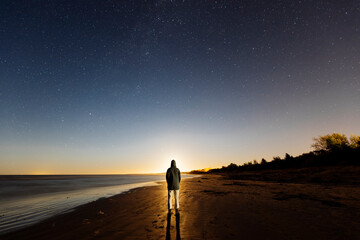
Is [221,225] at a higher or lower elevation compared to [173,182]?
lower

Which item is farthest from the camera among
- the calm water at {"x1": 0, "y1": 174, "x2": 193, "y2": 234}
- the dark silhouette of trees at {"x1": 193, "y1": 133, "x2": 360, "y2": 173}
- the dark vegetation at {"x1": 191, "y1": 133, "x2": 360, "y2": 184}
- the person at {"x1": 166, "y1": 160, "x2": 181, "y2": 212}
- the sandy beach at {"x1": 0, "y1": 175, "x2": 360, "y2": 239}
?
the dark silhouette of trees at {"x1": 193, "y1": 133, "x2": 360, "y2": 173}

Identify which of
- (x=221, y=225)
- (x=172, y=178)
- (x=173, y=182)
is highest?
(x=172, y=178)

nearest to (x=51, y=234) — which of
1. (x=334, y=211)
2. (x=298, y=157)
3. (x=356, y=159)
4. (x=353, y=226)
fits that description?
(x=353, y=226)

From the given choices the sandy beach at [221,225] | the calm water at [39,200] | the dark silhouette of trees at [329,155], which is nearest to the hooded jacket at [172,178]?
the sandy beach at [221,225]

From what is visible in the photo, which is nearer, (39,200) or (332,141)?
(39,200)

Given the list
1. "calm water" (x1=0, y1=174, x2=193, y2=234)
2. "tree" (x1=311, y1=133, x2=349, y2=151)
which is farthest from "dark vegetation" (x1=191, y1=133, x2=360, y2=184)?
"calm water" (x1=0, y1=174, x2=193, y2=234)

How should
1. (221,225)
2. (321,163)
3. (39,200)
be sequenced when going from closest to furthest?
(221,225) → (39,200) → (321,163)

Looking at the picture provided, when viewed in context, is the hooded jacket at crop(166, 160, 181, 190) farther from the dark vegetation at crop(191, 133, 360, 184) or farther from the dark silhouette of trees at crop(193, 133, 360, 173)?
the dark silhouette of trees at crop(193, 133, 360, 173)

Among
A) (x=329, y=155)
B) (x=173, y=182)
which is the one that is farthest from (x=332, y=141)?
(x=173, y=182)

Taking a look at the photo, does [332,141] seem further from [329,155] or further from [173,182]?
[173,182]

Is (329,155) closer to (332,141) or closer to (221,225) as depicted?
(332,141)

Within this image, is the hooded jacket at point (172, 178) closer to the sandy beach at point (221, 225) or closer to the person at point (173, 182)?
the person at point (173, 182)

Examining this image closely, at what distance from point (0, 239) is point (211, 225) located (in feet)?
23.0

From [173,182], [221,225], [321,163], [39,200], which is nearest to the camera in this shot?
[221,225]
